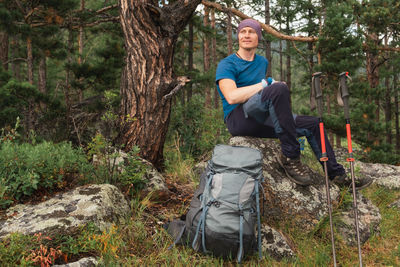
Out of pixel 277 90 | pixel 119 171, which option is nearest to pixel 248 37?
pixel 277 90

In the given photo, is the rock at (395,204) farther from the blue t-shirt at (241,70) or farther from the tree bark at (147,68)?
the tree bark at (147,68)

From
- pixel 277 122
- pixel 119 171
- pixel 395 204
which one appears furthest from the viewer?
pixel 395 204

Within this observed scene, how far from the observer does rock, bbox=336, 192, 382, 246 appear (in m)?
3.15

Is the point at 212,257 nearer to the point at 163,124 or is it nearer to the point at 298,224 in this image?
the point at 298,224

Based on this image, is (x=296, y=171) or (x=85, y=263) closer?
(x=85, y=263)

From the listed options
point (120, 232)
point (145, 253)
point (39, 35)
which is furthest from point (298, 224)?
point (39, 35)

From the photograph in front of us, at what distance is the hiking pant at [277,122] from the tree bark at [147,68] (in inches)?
53.3

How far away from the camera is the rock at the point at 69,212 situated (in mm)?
2551

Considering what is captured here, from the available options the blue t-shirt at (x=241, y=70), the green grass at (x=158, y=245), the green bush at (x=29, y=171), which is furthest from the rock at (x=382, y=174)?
the green bush at (x=29, y=171)

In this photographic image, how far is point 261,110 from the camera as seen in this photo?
327cm

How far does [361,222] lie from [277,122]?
158 cm

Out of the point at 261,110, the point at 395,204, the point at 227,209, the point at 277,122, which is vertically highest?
the point at 261,110

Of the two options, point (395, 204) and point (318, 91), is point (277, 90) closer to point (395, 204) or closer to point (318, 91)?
point (318, 91)

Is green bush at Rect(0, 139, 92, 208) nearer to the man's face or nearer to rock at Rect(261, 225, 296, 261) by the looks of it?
rock at Rect(261, 225, 296, 261)
